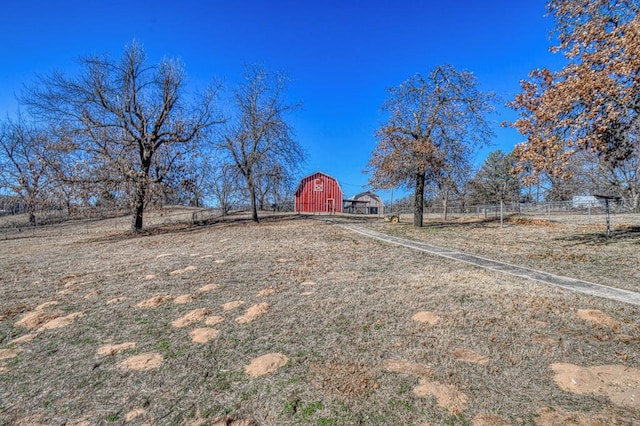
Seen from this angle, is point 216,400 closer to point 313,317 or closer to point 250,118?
point 313,317

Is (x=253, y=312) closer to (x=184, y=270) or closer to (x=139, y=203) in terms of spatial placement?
(x=184, y=270)

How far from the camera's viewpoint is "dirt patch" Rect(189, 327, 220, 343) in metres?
3.70

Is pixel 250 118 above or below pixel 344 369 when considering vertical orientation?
above

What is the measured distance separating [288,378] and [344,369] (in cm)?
52

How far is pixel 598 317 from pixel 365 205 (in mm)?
47927

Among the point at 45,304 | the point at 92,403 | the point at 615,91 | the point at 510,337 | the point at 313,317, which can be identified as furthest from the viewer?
the point at 615,91

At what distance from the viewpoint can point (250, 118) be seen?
2017 cm

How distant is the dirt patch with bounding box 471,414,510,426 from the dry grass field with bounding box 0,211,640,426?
1cm

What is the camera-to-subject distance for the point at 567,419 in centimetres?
219

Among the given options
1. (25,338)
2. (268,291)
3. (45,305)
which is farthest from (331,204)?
(25,338)

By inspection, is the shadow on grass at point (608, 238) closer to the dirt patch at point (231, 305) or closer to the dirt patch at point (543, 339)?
the dirt patch at point (543, 339)

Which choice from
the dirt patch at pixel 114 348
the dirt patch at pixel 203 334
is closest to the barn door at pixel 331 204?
the dirt patch at pixel 203 334

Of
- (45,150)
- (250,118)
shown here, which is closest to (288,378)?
(45,150)

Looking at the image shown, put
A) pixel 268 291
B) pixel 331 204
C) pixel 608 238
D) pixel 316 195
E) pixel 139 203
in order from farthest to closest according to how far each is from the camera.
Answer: pixel 331 204 → pixel 316 195 → pixel 139 203 → pixel 608 238 → pixel 268 291
